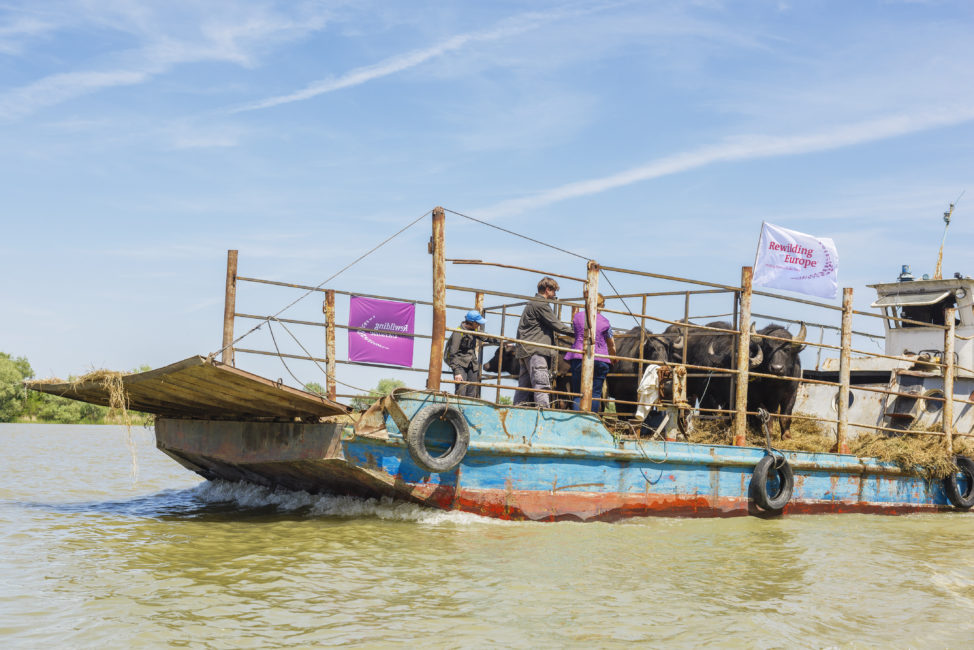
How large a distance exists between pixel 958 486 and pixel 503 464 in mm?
9136

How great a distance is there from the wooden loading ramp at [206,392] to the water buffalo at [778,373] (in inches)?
277

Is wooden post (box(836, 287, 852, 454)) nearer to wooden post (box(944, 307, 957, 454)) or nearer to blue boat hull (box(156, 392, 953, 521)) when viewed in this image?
blue boat hull (box(156, 392, 953, 521))

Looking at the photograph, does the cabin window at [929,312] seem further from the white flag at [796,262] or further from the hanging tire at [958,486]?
the white flag at [796,262]

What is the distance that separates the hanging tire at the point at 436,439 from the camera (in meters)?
8.63

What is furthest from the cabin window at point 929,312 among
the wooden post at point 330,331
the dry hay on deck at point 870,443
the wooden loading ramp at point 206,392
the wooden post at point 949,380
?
the wooden loading ramp at point 206,392

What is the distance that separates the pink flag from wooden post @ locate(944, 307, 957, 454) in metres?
8.82

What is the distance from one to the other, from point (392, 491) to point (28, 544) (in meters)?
3.47

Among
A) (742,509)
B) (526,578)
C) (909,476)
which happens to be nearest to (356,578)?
(526,578)

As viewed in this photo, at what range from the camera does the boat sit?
28.7 ft

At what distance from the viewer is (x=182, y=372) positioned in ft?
25.1

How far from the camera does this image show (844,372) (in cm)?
1263

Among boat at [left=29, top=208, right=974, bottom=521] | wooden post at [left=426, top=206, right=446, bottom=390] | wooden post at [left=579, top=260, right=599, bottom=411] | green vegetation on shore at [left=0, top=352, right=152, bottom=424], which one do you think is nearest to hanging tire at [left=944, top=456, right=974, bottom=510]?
boat at [left=29, top=208, right=974, bottom=521]

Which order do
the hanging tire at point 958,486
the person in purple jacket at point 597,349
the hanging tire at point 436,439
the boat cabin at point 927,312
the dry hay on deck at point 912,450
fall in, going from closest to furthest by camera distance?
1. the hanging tire at point 436,439
2. the person in purple jacket at point 597,349
3. the dry hay on deck at point 912,450
4. the hanging tire at point 958,486
5. the boat cabin at point 927,312

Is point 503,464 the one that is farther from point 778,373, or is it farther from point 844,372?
point 844,372
